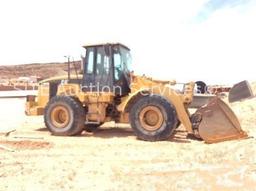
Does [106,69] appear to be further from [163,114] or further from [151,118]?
[163,114]

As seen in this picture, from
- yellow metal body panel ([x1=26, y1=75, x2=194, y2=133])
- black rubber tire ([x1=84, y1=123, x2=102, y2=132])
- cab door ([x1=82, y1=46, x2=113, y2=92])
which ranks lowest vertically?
black rubber tire ([x1=84, y1=123, x2=102, y2=132])

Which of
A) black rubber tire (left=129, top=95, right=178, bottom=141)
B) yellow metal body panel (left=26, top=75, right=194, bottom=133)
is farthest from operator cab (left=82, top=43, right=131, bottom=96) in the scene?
black rubber tire (left=129, top=95, right=178, bottom=141)

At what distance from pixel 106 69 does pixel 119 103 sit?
1.05m

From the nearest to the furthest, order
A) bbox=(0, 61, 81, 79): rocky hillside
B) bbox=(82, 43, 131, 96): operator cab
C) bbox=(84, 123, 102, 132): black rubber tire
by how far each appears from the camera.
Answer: bbox=(82, 43, 131, 96): operator cab
bbox=(84, 123, 102, 132): black rubber tire
bbox=(0, 61, 81, 79): rocky hillside

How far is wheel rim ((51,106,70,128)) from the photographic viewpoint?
44.7ft

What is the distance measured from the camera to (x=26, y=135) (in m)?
13.5

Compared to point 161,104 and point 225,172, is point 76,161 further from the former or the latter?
point 161,104

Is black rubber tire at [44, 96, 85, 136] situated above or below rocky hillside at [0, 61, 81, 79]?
below

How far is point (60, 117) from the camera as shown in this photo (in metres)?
13.9

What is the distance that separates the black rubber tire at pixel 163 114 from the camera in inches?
474

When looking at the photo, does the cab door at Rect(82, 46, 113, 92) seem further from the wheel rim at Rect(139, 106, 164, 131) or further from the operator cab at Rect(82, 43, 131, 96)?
the wheel rim at Rect(139, 106, 164, 131)

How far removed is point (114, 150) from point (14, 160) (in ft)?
7.97

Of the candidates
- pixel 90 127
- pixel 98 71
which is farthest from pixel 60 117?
pixel 98 71

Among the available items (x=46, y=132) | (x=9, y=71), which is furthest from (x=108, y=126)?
(x=9, y=71)
